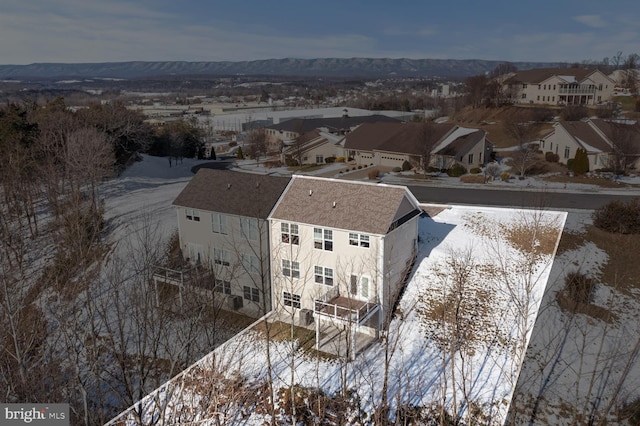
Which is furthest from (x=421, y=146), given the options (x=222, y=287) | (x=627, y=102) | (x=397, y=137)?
(x=627, y=102)

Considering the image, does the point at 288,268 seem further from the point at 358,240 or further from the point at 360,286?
the point at 358,240

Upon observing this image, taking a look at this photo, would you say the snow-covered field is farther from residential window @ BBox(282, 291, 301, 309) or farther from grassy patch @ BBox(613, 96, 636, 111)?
grassy patch @ BBox(613, 96, 636, 111)

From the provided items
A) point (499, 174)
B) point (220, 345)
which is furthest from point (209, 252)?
point (499, 174)

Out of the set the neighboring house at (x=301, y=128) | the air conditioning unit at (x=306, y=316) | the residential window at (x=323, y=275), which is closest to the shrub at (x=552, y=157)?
the neighboring house at (x=301, y=128)

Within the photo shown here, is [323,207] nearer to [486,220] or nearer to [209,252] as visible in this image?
[209,252]

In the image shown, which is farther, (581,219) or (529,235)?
(581,219)

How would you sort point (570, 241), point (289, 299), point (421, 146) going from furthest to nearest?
1. point (421, 146)
2. point (570, 241)
3. point (289, 299)
